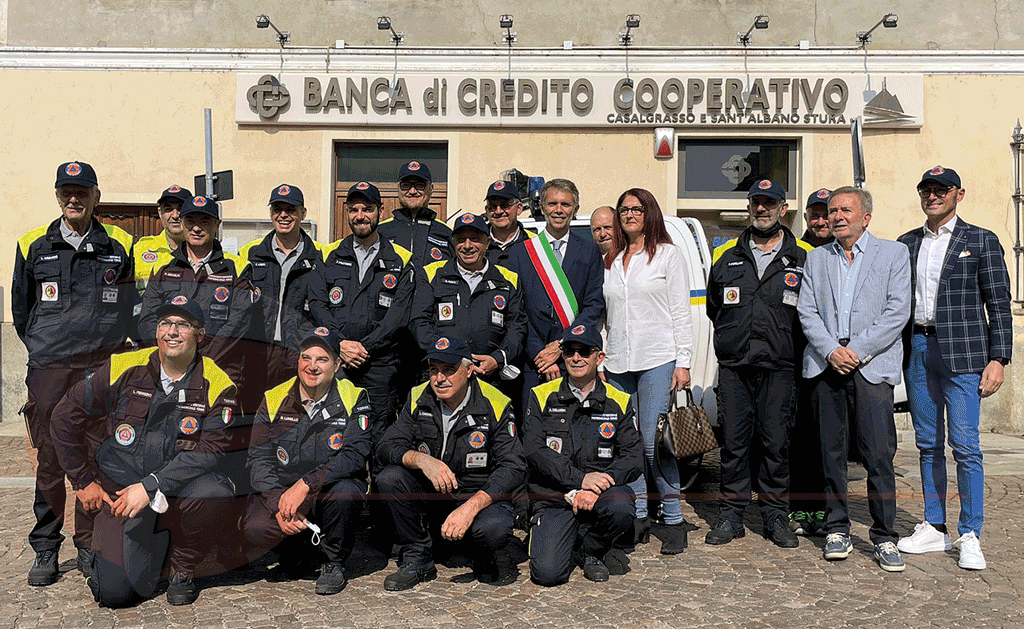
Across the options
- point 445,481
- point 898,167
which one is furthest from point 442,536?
point 898,167

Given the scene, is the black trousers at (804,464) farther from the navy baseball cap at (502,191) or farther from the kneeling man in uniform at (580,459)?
the navy baseball cap at (502,191)

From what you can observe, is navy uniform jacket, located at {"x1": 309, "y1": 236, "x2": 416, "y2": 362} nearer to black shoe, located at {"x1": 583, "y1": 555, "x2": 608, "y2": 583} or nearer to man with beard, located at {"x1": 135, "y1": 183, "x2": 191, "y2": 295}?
man with beard, located at {"x1": 135, "y1": 183, "x2": 191, "y2": 295}

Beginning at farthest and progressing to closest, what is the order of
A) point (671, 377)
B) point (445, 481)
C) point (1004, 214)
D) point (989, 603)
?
point (1004, 214), point (671, 377), point (445, 481), point (989, 603)

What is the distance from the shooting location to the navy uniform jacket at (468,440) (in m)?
4.60

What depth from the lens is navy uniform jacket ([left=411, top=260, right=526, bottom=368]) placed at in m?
4.98

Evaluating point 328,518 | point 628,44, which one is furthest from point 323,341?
point 628,44

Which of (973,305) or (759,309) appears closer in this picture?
(973,305)

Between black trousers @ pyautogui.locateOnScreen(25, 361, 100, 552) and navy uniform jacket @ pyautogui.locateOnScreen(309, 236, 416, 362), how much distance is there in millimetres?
1262

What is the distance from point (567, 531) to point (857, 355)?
6.12 ft

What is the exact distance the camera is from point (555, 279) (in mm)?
5230

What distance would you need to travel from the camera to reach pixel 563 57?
1172 centimetres

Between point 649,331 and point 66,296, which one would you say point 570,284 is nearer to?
point 649,331

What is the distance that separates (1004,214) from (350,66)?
9.01 m

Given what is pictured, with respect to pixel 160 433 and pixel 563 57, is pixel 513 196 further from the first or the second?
pixel 563 57
